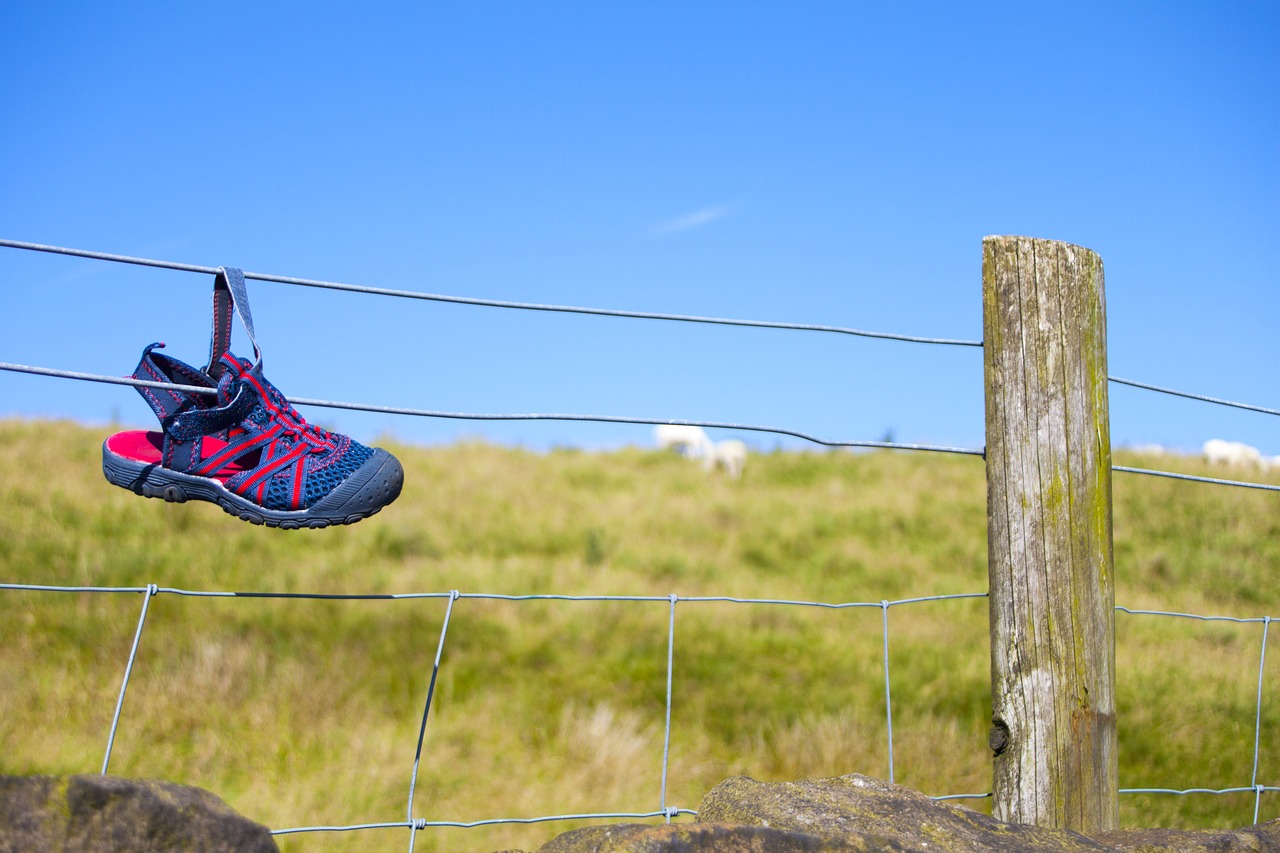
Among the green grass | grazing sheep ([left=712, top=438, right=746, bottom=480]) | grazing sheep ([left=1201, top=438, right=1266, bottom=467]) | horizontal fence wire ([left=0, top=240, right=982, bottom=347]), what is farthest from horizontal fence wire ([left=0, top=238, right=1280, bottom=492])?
grazing sheep ([left=1201, top=438, right=1266, bottom=467])

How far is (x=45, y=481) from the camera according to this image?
955 cm

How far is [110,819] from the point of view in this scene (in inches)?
52.0

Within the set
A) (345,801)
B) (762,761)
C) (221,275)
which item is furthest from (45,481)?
(221,275)

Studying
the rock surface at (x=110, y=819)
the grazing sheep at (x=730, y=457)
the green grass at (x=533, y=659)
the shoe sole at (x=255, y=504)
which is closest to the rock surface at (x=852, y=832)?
the rock surface at (x=110, y=819)

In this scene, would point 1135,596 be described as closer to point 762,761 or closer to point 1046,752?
point 762,761

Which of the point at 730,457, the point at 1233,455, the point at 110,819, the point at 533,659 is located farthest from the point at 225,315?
the point at 1233,455

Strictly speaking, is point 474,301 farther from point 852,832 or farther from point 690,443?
point 690,443

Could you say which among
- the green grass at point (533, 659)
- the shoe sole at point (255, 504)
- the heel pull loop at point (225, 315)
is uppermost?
the heel pull loop at point (225, 315)

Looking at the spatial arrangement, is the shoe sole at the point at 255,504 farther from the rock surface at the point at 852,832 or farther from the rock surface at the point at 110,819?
the rock surface at the point at 852,832

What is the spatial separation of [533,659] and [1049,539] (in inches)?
190

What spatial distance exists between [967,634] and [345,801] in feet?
16.6

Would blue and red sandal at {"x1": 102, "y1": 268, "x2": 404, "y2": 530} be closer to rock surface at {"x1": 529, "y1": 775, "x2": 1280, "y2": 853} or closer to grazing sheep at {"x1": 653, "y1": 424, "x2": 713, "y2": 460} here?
rock surface at {"x1": 529, "y1": 775, "x2": 1280, "y2": 853}

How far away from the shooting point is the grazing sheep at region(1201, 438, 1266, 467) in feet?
50.6

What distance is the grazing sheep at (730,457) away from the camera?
14258mm
